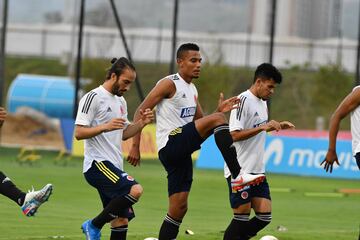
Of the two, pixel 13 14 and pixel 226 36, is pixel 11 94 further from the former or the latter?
pixel 13 14

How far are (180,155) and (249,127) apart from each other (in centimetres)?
106

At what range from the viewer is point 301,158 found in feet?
107

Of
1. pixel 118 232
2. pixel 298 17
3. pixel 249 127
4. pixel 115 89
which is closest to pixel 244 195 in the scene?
pixel 249 127

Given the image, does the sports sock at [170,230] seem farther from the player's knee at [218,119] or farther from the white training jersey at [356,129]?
the white training jersey at [356,129]

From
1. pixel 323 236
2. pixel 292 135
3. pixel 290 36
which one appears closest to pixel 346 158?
pixel 292 135

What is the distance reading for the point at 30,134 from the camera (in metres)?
49.9

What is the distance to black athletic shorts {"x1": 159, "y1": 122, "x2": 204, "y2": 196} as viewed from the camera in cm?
1368

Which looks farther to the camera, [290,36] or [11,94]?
[290,36]

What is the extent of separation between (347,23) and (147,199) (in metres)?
46.8

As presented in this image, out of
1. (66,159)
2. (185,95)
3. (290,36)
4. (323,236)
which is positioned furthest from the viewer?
(290,36)

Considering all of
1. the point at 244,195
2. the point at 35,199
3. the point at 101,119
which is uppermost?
the point at 101,119

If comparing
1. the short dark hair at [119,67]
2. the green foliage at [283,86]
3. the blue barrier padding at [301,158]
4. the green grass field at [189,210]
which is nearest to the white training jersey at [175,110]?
the short dark hair at [119,67]

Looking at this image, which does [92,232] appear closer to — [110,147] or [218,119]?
[110,147]

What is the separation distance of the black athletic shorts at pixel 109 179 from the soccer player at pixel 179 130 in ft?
1.85
